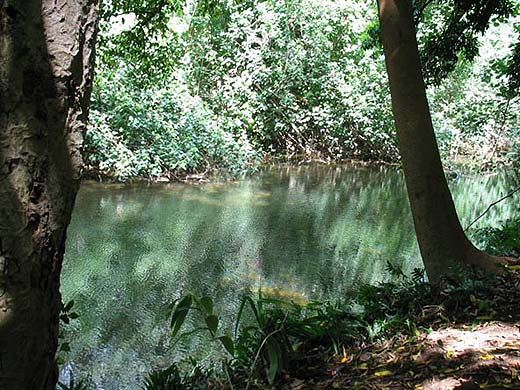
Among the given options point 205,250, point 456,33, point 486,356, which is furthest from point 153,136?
point 486,356

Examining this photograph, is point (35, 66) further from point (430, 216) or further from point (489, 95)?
point (489, 95)

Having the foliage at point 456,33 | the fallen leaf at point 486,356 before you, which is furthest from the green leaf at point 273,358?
the foliage at point 456,33

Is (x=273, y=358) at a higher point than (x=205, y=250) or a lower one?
higher

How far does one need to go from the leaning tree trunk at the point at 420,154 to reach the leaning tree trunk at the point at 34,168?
2.85 meters

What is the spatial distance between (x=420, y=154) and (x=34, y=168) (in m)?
3.04

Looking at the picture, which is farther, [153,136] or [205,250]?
[153,136]

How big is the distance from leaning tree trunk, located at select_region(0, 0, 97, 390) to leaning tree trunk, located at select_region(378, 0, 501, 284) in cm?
285

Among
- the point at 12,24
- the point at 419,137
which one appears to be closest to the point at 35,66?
the point at 12,24

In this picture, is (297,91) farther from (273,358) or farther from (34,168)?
(34,168)

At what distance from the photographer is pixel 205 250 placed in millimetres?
7199

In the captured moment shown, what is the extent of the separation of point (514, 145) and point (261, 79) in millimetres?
7364

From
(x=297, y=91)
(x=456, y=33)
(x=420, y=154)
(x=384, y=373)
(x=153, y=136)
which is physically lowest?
(x=384, y=373)

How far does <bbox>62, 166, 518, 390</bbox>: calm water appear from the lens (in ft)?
15.6

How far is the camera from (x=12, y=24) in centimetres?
125
